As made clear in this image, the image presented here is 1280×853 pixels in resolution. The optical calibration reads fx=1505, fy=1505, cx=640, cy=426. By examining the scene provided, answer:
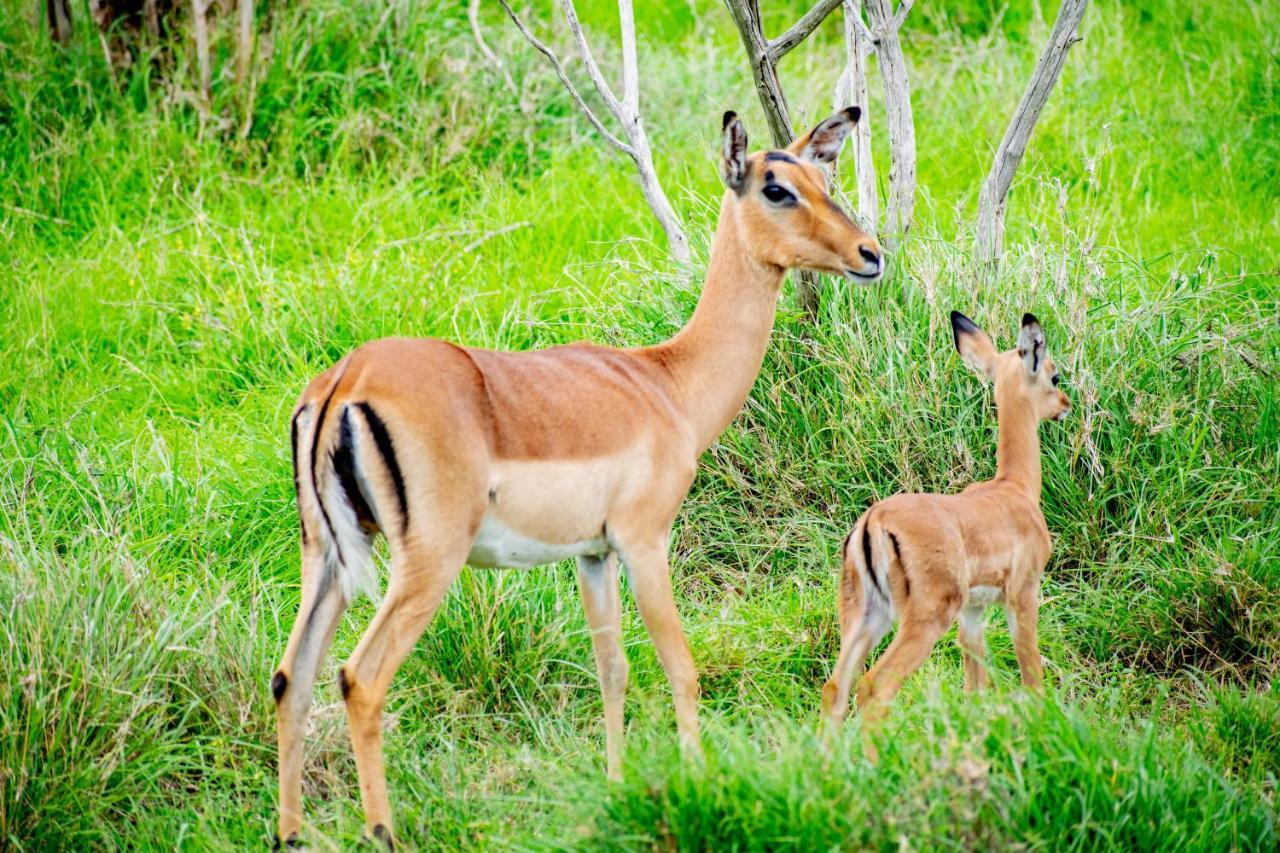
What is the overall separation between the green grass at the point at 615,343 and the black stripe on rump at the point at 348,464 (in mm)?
Result: 769

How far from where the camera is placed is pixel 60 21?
8.51 metres

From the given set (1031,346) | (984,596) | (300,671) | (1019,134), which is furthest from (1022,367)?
(300,671)

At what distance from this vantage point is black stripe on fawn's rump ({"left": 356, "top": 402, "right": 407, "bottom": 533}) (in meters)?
3.71

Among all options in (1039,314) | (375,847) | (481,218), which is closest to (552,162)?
(481,218)

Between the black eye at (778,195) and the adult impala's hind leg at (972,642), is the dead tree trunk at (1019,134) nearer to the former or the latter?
the black eye at (778,195)

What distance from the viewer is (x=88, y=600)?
424cm

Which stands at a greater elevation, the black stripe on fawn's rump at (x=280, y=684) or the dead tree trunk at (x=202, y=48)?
the dead tree trunk at (x=202, y=48)

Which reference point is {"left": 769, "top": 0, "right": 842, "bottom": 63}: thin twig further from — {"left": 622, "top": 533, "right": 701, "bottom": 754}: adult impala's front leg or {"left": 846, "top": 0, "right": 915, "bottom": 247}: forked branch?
{"left": 622, "top": 533, "right": 701, "bottom": 754}: adult impala's front leg

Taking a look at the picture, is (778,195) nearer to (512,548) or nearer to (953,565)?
(953,565)

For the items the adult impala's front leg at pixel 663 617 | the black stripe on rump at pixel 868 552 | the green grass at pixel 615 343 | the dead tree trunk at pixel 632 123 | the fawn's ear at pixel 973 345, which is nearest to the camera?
the green grass at pixel 615 343

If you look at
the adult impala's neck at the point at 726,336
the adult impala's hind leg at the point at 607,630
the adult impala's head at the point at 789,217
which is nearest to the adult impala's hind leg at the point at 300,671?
the adult impala's hind leg at the point at 607,630

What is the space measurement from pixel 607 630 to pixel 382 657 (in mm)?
824

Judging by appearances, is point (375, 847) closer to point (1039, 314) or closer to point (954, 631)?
point (954, 631)

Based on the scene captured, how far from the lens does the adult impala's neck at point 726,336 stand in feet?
15.0
